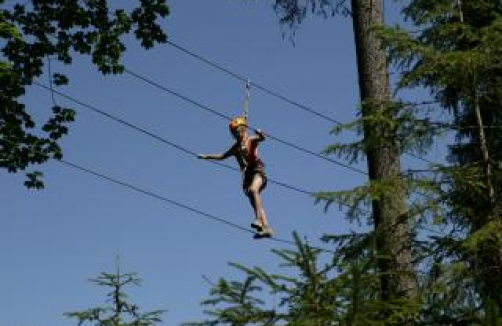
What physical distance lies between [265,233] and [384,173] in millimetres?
2911

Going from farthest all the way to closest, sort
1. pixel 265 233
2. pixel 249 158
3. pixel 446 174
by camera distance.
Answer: pixel 249 158
pixel 265 233
pixel 446 174

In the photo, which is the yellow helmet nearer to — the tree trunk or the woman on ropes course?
the woman on ropes course

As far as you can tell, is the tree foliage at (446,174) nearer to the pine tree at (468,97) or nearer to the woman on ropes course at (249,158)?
the pine tree at (468,97)

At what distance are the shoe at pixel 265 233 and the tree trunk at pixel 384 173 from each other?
107 inches

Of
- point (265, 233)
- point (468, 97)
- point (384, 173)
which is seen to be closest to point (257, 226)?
point (265, 233)

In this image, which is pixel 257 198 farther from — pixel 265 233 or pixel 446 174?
pixel 446 174

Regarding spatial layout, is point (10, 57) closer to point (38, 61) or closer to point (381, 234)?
point (38, 61)

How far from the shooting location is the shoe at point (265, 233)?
10328mm

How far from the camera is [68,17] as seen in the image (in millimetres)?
12367

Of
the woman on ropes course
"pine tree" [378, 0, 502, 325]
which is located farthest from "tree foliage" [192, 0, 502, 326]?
the woman on ropes course

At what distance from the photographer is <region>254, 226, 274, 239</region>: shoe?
10.3 m

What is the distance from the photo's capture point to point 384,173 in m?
7.79

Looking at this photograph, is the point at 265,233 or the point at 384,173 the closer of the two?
the point at 384,173

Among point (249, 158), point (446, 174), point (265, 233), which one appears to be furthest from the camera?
point (249, 158)
